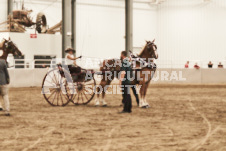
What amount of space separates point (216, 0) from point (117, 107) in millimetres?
25085

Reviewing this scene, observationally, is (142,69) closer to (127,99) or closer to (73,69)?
(127,99)

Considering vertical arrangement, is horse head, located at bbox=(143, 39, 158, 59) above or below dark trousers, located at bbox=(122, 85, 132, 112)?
above

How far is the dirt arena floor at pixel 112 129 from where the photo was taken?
20.3 feet

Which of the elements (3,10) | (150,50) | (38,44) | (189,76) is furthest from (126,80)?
(3,10)

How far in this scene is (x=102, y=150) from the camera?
5805 mm

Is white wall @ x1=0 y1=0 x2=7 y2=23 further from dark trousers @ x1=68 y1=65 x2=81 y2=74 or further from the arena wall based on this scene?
dark trousers @ x1=68 y1=65 x2=81 y2=74

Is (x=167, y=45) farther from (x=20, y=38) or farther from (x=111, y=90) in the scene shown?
(x=111, y=90)

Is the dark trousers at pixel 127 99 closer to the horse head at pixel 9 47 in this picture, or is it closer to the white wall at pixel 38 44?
the horse head at pixel 9 47

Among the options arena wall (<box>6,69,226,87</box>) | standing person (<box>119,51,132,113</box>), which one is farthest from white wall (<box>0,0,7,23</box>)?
standing person (<box>119,51,132,113</box>)

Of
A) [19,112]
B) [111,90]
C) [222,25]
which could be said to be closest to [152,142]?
[19,112]

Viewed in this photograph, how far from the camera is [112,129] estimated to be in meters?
7.80

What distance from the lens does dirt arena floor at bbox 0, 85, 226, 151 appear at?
6.19 m

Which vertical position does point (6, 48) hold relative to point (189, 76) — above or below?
above

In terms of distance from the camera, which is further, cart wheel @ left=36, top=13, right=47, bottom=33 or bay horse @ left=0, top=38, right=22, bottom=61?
cart wheel @ left=36, top=13, right=47, bottom=33
